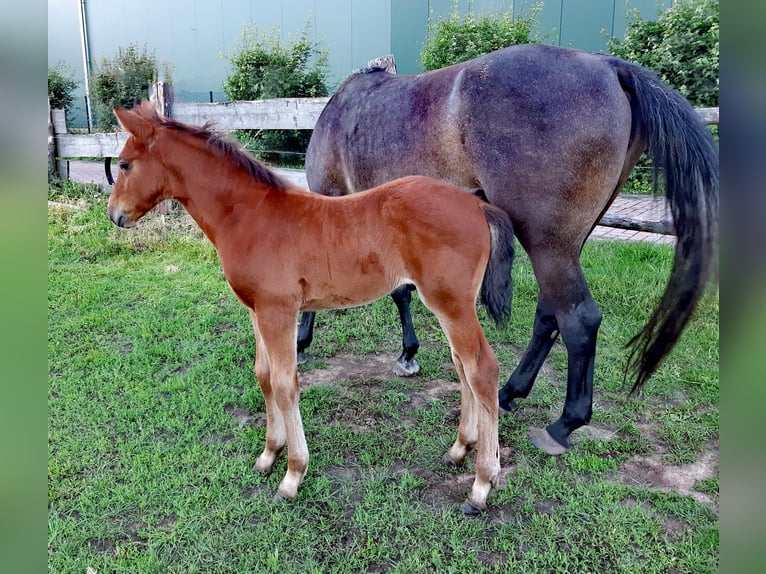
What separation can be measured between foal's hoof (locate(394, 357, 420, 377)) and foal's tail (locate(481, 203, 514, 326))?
4.09ft

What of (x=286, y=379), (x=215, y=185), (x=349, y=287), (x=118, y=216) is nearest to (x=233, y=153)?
(x=215, y=185)

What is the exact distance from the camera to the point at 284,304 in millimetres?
2234

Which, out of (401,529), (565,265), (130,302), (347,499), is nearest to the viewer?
(401,529)

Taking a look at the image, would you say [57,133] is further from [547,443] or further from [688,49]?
[688,49]

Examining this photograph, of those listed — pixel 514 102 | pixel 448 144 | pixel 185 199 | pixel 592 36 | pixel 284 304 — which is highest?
pixel 592 36

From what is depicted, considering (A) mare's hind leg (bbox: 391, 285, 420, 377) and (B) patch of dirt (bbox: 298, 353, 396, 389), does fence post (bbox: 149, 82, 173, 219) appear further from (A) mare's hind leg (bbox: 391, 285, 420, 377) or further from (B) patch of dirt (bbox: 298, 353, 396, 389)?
(A) mare's hind leg (bbox: 391, 285, 420, 377)

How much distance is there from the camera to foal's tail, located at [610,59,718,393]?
231 cm

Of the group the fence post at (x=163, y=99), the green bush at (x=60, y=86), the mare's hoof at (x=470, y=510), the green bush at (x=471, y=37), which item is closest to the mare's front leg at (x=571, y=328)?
the mare's hoof at (x=470, y=510)

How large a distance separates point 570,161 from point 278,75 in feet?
29.0

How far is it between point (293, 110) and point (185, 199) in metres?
3.94

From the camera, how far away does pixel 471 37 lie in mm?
8688

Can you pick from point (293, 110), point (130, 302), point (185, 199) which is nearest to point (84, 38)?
point (293, 110)
